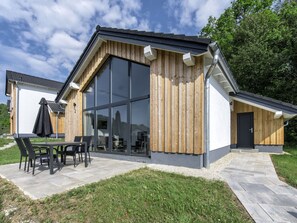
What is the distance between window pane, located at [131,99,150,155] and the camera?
20.6 ft

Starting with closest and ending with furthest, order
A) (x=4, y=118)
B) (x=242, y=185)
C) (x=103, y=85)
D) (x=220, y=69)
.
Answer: (x=242, y=185), (x=220, y=69), (x=103, y=85), (x=4, y=118)

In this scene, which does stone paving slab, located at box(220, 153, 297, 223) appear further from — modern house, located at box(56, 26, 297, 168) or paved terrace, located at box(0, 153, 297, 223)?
modern house, located at box(56, 26, 297, 168)

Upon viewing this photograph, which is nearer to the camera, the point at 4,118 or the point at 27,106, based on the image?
the point at 27,106

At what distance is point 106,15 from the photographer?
397 inches

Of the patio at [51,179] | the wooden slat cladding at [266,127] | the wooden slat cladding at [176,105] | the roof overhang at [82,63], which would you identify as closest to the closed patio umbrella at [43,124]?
the roof overhang at [82,63]

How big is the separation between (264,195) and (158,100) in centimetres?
360

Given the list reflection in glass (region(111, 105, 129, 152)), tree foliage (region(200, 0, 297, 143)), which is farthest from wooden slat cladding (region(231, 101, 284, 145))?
reflection in glass (region(111, 105, 129, 152))

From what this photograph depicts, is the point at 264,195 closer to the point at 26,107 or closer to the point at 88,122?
the point at 88,122

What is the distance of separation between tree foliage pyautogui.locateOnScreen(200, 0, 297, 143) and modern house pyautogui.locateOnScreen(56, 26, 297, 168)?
5.26m

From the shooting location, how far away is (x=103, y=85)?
26.4 feet

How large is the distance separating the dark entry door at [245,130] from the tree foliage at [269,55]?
17.1ft

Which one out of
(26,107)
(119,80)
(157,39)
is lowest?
(26,107)

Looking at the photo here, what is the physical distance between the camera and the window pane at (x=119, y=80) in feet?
23.2

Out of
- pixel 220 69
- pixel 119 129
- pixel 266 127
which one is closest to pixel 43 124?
pixel 119 129
